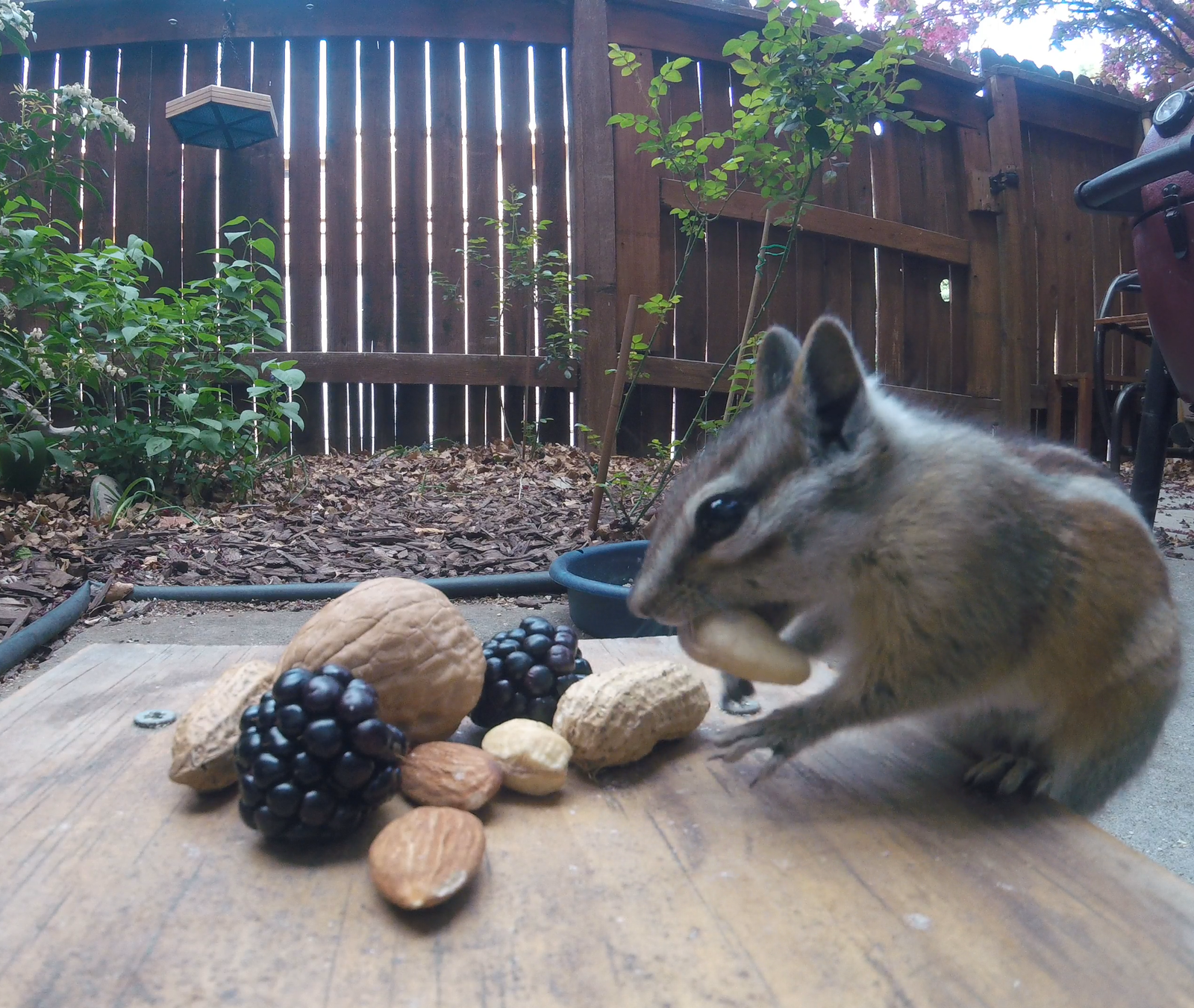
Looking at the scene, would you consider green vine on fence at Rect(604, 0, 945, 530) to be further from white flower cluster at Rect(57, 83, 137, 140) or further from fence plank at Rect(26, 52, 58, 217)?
fence plank at Rect(26, 52, 58, 217)

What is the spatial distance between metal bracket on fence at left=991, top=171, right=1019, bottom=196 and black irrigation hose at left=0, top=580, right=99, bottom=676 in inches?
198

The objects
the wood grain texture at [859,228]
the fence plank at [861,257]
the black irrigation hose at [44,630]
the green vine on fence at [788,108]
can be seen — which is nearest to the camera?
the black irrigation hose at [44,630]

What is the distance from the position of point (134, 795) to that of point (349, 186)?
4227 mm

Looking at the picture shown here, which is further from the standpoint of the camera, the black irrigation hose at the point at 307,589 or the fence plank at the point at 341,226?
the fence plank at the point at 341,226

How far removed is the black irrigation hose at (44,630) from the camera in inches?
81.1

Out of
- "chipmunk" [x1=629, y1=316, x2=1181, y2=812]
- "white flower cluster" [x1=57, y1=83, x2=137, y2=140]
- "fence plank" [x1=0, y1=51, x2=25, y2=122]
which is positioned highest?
"fence plank" [x1=0, y1=51, x2=25, y2=122]

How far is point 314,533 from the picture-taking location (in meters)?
3.22

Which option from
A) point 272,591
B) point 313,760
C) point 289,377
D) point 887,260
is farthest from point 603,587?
point 887,260

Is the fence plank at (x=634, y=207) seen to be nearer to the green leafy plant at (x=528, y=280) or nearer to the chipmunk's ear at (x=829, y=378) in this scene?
the green leafy plant at (x=528, y=280)

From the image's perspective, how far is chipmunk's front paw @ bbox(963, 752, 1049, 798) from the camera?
97 cm

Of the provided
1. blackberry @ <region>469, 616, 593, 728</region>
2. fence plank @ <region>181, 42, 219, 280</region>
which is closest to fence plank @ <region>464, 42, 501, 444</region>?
fence plank @ <region>181, 42, 219, 280</region>

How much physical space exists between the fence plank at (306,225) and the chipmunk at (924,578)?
385 centimetres

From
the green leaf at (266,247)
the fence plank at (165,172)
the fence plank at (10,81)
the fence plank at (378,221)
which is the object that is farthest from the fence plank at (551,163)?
the fence plank at (10,81)

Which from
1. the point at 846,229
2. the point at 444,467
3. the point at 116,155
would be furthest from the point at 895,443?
the point at 116,155
